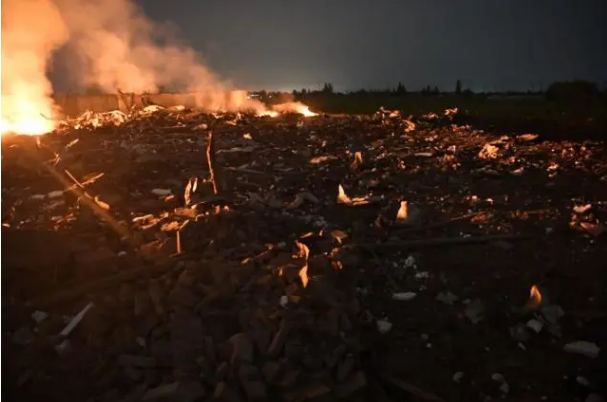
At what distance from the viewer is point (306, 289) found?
3.99m

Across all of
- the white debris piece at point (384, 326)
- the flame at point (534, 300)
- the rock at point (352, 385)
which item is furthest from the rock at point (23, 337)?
the flame at point (534, 300)

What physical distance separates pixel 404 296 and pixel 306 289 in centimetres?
95

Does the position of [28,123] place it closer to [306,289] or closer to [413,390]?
[306,289]

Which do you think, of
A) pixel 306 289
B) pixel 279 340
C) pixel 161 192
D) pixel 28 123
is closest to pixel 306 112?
pixel 28 123

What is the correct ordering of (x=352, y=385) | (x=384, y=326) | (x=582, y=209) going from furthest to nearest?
(x=582, y=209) → (x=384, y=326) → (x=352, y=385)

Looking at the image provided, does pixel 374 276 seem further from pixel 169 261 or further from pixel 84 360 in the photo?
pixel 84 360

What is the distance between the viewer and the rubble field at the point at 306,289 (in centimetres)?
327

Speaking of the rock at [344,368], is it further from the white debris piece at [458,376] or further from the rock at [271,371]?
the white debris piece at [458,376]

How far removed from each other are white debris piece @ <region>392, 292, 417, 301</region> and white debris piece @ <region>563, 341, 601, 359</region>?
1272 mm

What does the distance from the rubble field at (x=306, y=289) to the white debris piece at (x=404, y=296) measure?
0.07 feet

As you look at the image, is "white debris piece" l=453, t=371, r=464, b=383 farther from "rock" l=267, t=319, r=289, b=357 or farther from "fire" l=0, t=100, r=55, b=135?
"fire" l=0, t=100, r=55, b=135

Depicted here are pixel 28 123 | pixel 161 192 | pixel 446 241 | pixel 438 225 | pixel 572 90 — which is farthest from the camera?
pixel 572 90

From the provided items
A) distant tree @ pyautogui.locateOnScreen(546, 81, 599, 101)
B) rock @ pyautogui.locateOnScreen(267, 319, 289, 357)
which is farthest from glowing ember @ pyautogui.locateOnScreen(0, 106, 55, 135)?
distant tree @ pyautogui.locateOnScreen(546, 81, 599, 101)

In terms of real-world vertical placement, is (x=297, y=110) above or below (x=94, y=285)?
above
